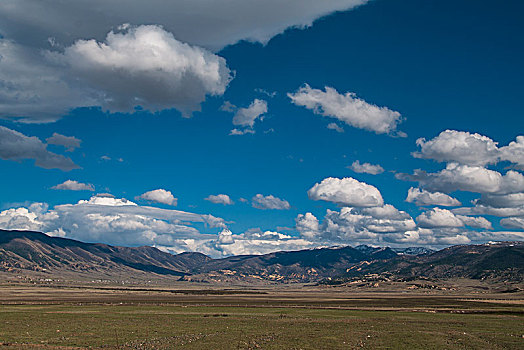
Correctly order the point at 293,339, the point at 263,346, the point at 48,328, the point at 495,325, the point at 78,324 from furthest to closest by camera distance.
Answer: the point at 495,325, the point at 78,324, the point at 48,328, the point at 293,339, the point at 263,346

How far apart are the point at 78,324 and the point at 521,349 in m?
60.1

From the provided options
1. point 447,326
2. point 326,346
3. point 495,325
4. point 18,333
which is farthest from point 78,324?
point 495,325

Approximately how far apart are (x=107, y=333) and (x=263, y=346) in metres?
22.6

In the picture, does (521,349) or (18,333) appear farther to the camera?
(18,333)

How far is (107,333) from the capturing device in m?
57.3

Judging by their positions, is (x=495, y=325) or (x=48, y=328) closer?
(x=48, y=328)

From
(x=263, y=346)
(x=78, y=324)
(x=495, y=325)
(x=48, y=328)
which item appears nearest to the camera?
(x=263, y=346)

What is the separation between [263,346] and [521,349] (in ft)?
90.7

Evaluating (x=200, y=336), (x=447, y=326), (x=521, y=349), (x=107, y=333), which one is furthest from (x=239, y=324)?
(x=521, y=349)

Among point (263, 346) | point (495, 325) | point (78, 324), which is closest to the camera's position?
point (263, 346)

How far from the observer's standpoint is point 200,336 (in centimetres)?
5562

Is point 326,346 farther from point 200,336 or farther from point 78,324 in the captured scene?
point 78,324

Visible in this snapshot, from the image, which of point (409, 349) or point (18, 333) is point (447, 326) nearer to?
point (409, 349)

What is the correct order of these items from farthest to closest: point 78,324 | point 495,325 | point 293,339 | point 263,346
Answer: point 495,325
point 78,324
point 293,339
point 263,346
